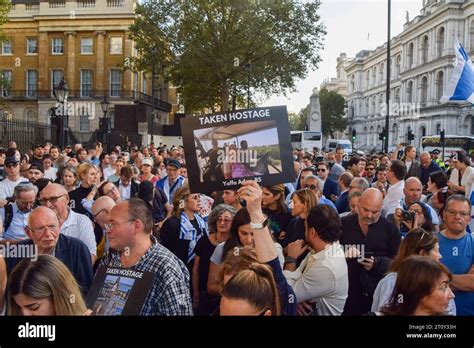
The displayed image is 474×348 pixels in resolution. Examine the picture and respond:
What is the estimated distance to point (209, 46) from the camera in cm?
401

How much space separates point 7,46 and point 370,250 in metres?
2.99

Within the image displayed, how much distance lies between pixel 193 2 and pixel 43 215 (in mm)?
3180

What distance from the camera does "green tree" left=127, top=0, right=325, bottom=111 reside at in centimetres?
358

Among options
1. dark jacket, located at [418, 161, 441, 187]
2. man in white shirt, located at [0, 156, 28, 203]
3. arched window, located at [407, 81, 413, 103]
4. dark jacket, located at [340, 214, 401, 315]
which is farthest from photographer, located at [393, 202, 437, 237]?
dark jacket, located at [418, 161, 441, 187]

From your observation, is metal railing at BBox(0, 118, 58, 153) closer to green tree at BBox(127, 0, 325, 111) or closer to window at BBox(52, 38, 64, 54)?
window at BBox(52, 38, 64, 54)

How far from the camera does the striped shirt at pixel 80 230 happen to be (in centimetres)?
366

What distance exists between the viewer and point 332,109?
447cm

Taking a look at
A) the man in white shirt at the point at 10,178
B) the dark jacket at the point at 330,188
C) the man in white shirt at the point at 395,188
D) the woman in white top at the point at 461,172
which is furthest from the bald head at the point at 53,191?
the woman in white top at the point at 461,172

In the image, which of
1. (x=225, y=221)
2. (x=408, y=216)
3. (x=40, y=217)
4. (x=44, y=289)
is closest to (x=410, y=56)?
(x=408, y=216)

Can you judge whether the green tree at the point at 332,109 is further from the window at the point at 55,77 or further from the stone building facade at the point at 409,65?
the window at the point at 55,77

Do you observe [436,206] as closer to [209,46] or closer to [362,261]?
[362,261]

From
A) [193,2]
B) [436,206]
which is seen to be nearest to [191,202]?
[193,2]

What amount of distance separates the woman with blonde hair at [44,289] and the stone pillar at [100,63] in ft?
7.97

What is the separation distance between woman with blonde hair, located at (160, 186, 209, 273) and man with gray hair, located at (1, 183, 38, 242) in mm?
1126
